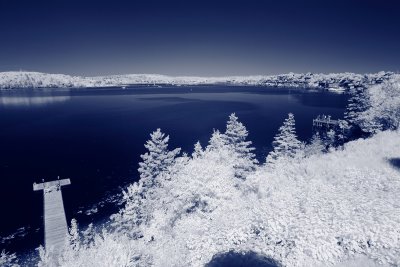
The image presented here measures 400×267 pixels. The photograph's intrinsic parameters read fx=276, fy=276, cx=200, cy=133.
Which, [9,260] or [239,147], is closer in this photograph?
[9,260]

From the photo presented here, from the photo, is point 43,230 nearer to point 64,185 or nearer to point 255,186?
point 64,185

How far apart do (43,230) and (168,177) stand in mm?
18858

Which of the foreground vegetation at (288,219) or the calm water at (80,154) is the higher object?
the foreground vegetation at (288,219)

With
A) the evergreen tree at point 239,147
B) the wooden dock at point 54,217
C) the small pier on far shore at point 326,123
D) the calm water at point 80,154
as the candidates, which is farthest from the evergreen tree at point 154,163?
the small pier on far shore at point 326,123

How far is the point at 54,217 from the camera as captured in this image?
37750 millimetres

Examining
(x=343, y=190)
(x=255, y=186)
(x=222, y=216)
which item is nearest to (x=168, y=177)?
(x=255, y=186)

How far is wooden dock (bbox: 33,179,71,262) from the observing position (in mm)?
31938

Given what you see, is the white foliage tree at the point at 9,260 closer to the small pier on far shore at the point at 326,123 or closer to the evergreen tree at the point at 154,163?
the evergreen tree at the point at 154,163

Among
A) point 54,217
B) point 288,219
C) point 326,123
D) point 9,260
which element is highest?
point 288,219

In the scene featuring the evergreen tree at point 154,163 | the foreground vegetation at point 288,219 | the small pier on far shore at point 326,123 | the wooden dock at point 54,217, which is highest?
the foreground vegetation at point 288,219

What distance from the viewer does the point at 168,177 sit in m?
32.6

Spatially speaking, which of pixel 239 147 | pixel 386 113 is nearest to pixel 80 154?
pixel 239 147

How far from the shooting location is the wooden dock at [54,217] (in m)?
31.9

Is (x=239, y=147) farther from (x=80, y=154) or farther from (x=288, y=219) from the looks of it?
(x=80, y=154)
